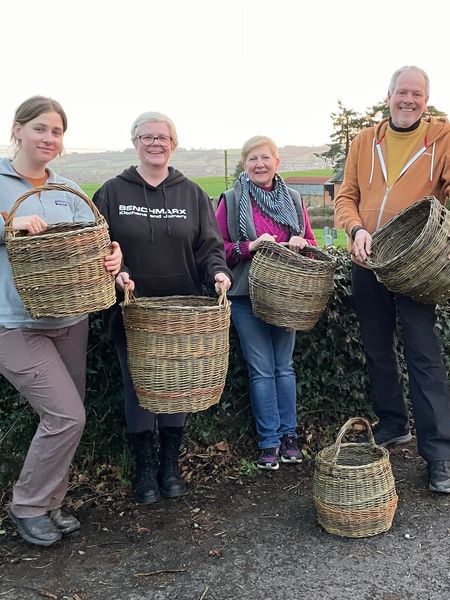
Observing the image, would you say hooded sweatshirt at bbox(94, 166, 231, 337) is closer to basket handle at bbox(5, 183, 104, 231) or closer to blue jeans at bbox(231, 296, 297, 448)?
basket handle at bbox(5, 183, 104, 231)

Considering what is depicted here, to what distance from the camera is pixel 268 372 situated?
4.11m

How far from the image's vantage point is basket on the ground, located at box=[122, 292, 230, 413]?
3158 millimetres

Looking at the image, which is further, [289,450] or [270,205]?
[289,450]

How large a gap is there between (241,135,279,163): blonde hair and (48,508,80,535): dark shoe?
2.37 m

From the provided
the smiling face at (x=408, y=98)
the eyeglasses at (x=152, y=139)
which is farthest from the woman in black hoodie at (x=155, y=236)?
the smiling face at (x=408, y=98)

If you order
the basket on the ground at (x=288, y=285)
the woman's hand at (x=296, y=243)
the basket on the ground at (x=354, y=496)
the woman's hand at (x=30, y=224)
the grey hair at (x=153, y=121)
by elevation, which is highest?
the grey hair at (x=153, y=121)

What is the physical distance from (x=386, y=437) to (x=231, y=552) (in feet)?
5.21

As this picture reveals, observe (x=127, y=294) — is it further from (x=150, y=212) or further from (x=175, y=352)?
(x=150, y=212)

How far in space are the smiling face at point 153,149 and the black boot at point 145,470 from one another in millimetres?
1524

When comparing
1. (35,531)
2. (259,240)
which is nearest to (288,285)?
(259,240)

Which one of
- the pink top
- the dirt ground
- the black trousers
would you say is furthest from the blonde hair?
the dirt ground

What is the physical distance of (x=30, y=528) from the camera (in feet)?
10.7

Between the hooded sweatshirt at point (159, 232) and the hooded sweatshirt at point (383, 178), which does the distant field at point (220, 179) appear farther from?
the hooded sweatshirt at point (159, 232)

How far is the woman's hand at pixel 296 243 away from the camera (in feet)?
13.1
